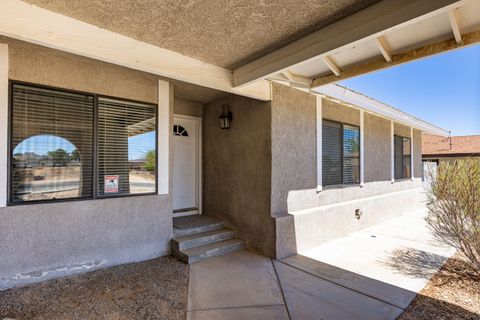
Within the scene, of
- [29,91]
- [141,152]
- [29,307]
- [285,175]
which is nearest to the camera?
[29,307]

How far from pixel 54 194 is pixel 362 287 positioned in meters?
4.45

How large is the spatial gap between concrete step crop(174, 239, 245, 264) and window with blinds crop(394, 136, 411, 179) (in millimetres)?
6553

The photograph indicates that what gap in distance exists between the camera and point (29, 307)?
2.81 m

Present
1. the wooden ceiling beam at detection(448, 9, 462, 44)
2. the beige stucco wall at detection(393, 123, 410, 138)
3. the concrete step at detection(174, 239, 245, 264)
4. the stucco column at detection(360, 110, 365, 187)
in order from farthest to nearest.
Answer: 1. the beige stucco wall at detection(393, 123, 410, 138)
2. the stucco column at detection(360, 110, 365, 187)
3. the concrete step at detection(174, 239, 245, 264)
4. the wooden ceiling beam at detection(448, 9, 462, 44)

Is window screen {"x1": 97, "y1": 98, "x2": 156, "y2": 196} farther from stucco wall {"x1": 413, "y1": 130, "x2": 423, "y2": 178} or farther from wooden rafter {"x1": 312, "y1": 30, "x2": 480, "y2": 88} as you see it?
stucco wall {"x1": 413, "y1": 130, "x2": 423, "y2": 178}

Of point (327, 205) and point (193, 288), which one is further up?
point (327, 205)

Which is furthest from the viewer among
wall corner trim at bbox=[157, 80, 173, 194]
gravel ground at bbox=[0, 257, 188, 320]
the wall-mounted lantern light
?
the wall-mounted lantern light

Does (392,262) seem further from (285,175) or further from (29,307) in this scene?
(29,307)

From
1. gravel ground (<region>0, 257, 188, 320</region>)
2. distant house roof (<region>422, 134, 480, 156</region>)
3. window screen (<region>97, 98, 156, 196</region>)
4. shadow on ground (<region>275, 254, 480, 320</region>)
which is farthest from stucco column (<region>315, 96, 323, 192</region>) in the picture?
distant house roof (<region>422, 134, 480, 156</region>)

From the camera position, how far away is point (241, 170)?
507cm

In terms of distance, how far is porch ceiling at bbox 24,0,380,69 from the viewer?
2.25 metres

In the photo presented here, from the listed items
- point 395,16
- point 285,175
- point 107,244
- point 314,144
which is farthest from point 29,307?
point 314,144

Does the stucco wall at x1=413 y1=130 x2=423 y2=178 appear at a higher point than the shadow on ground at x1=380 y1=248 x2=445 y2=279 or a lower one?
higher

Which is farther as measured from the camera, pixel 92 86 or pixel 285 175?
pixel 285 175
